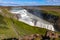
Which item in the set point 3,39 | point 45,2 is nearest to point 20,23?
point 3,39

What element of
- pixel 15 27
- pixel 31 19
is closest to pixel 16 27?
pixel 15 27

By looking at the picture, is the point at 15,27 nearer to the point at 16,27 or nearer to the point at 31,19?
the point at 16,27

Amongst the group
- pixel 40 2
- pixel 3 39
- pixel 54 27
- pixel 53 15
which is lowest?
pixel 3 39

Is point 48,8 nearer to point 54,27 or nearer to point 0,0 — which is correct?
point 54,27
